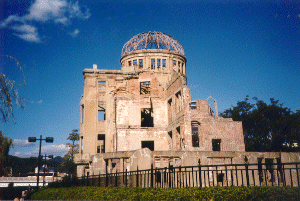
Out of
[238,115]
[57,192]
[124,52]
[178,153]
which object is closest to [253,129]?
[238,115]

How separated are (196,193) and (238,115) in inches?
1659

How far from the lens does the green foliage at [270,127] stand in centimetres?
4244

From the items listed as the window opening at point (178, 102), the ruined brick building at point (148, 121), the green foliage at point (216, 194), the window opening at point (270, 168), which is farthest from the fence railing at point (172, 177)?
the window opening at point (178, 102)

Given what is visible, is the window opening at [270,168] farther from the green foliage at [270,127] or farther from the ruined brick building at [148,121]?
the green foliage at [270,127]

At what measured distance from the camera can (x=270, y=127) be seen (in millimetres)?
44219

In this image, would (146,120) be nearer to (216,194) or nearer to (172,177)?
(172,177)

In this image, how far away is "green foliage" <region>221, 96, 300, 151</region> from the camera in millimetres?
42438

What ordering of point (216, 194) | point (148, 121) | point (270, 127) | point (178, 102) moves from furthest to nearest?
point (270, 127), point (148, 121), point (178, 102), point (216, 194)

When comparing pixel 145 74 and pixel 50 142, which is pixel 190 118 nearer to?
pixel 145 74

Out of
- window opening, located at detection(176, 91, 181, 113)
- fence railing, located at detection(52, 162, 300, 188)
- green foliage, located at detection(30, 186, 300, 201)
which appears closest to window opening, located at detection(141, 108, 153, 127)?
window opening, located at detection(176, 91, 181, 113)

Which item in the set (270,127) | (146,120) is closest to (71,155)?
(146,120)

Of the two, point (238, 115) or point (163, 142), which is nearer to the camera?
point (163, 142)

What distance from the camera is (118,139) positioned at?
31.3 meters

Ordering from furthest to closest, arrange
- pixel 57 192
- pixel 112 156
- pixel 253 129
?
pixel 253 129
pixel 112 156
pixel 57 192
